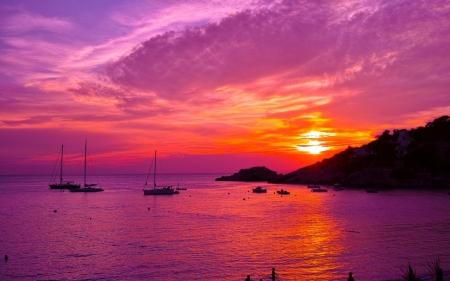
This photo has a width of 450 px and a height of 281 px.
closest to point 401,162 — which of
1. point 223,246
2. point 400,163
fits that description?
point 400,163

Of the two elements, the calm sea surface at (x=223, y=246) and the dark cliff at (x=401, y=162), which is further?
the dark cliff at (x=401, y=162)

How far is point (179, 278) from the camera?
104 ft

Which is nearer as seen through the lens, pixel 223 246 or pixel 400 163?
pixel 223 246

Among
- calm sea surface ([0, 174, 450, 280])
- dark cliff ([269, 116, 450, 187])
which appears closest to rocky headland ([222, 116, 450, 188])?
dark cliff ([269, 116, 450, 187])

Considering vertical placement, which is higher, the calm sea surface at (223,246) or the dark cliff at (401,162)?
the dark cliff at (401,162)

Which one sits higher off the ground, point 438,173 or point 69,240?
point 438,173

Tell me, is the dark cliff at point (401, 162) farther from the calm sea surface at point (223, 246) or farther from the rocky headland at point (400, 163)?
the calm sea surface at point (223, 246)

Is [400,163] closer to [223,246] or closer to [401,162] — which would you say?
[401,162]

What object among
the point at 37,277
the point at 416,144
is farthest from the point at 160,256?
the point at 416,144

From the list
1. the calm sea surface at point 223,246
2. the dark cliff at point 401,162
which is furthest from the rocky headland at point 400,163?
the calm sea surface at point 223,246

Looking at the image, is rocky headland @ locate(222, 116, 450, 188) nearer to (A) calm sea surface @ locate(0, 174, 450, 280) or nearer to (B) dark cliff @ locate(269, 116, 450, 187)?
(B) dark cliff @ locate(269, 116, 450, 187)

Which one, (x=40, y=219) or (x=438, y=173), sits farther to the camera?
(x=438, y=173)

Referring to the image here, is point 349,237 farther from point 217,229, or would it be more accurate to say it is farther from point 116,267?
point 116,267

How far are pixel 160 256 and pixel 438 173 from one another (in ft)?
456
